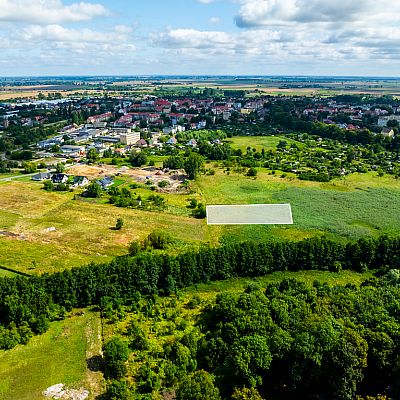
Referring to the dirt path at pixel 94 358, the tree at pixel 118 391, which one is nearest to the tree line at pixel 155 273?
the dirt path at pixel 94 358

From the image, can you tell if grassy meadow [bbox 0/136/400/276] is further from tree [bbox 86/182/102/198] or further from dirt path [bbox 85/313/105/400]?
dirt path [bbox 85/313/105/400]

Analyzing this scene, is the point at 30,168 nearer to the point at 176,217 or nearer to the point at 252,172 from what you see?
the point at 176,217

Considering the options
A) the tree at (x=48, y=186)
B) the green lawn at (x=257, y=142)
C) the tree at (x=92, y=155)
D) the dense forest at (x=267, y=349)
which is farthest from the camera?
the green lawn at (x=257, y=142)

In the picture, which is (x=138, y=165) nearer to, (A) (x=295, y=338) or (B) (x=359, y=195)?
(B) (x=359, y=195)

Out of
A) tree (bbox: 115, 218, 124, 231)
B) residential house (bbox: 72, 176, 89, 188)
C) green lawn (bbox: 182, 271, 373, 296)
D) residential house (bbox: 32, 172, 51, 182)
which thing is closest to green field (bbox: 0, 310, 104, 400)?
green lawn (bbox: 182, 271, 373, 296)

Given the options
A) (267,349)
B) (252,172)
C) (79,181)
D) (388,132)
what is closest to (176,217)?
(79,181)

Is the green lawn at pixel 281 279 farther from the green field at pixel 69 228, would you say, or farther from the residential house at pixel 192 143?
the residential house at pixel 192 143
